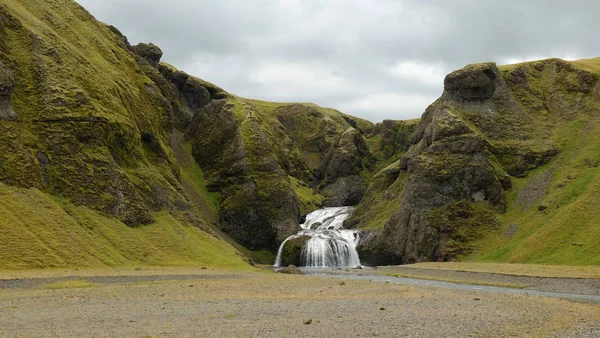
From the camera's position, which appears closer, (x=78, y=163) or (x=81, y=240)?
(x=81, y=240)

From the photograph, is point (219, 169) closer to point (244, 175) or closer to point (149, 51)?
point (244, 175)

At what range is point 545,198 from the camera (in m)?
102

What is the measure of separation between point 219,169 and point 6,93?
66.8 m

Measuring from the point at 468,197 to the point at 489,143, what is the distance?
1947 centimetres

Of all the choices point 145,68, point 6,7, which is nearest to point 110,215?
point 6,7

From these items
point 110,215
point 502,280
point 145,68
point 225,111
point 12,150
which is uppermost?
point 145,68

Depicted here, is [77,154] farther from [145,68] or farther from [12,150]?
[145,68]

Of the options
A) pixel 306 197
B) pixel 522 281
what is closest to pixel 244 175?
pixel 306 197

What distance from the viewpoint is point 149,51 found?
156000 mm

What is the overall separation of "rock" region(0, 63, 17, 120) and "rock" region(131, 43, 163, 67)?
72033 mm

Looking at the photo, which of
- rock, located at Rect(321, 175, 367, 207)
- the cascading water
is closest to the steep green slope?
the cascading water

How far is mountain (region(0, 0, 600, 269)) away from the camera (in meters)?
76.8

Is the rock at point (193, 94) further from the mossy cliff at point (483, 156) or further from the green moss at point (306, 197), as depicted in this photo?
the mossy cliff at point (483, 156)

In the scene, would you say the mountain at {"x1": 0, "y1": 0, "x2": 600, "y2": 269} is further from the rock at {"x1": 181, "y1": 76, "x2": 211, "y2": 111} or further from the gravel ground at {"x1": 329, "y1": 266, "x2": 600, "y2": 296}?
the gravel ground at {"x1": 329, "y1": 266, "x2": 600, "y2": 296}
